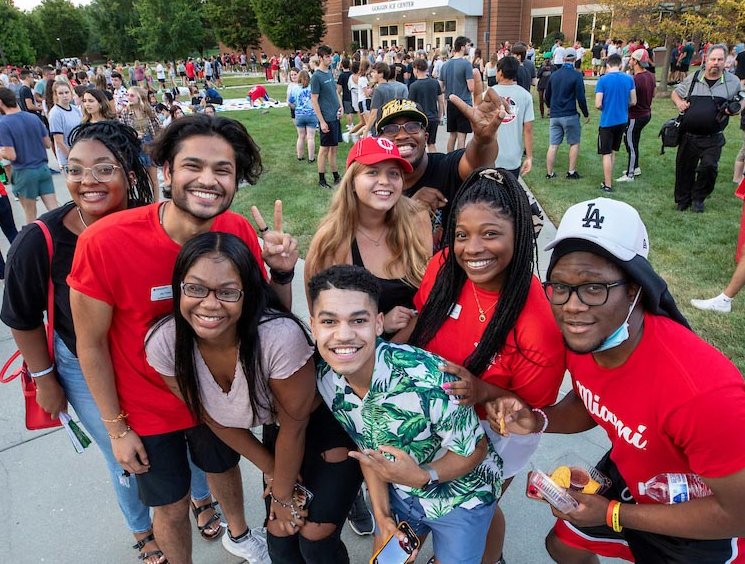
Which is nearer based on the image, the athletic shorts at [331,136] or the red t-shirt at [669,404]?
the red t-shirt at [669,404]

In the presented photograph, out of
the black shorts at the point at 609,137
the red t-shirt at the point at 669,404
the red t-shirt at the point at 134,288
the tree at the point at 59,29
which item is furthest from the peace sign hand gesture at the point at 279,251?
the tree at the point at 59,29

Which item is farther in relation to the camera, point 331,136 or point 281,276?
point 331,136

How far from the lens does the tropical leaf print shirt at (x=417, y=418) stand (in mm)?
1798

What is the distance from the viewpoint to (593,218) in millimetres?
1551

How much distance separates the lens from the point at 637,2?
1664 centimetres

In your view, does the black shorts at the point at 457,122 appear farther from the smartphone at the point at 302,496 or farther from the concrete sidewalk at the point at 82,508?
the smartphone at the point at 302,496

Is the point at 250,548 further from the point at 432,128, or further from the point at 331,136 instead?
the point at 432,128

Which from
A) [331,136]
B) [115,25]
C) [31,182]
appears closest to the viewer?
[31,182]

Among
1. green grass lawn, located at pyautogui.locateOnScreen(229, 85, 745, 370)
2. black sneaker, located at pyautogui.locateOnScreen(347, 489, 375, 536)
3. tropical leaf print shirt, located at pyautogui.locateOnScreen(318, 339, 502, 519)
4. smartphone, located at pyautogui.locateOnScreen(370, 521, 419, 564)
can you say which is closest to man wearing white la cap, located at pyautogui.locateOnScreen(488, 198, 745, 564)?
tropical leaf print shirt, located at pyautogui.locateOnScreen(318, 339, 502, 519)

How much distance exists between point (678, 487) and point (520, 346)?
0.66 m

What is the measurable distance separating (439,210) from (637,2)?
18.2m

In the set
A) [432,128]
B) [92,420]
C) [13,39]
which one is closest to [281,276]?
[92,420]

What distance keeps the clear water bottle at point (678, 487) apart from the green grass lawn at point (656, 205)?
2769mm

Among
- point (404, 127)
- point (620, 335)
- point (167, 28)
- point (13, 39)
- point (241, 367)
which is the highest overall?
point (13, 39)
